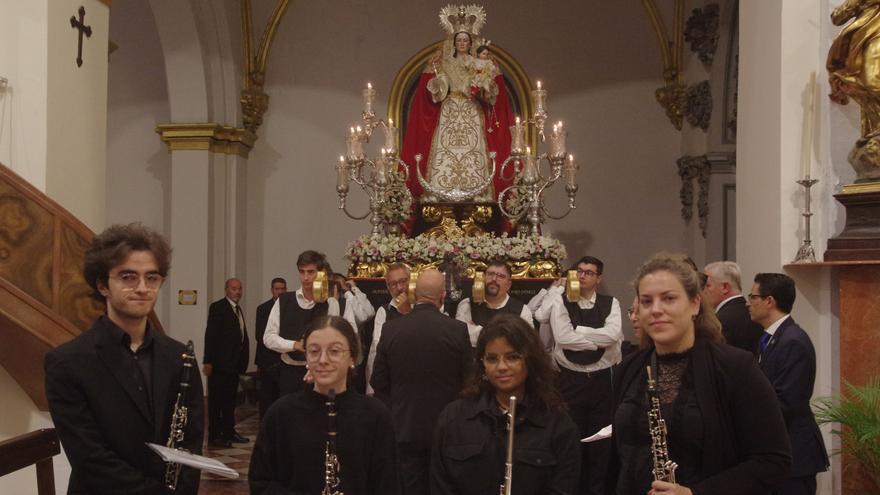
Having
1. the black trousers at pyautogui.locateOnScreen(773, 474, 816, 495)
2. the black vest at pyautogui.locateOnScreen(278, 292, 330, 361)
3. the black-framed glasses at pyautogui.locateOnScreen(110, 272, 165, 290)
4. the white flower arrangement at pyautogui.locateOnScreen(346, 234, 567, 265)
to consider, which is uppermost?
the white flower arrangement at pyautogui.locateOnScreen(346, 234, 567, 265)

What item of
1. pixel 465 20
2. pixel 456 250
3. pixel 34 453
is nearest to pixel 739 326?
pixel 34 453

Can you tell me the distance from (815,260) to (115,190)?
Answer: 36.1 feet

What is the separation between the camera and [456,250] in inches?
381

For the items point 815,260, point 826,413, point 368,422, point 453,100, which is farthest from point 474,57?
point 368,422

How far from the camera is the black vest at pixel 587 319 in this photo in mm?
6820

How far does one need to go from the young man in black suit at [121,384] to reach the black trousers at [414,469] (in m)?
2.34

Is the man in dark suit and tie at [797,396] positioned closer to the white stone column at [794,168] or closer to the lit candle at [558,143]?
the white stone column at [794,168]

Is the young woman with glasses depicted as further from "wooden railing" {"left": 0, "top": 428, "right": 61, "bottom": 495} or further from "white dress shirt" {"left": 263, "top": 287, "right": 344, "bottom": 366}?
"white dress shirt" {"left": 263, "top": 287, "right": 344, "bottom": 366}

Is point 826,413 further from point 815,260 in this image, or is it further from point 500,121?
point 500,121

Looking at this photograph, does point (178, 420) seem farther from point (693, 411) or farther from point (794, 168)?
point (794, 168)

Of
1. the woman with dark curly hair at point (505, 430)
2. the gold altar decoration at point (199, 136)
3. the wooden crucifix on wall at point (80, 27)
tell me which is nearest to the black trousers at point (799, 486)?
the woman with dark curly hair at point (505, 430)

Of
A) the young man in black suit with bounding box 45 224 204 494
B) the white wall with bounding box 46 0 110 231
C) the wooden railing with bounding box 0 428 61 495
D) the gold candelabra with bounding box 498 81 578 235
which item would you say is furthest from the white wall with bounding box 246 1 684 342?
the young man in black suit with bounding box 45 224 204 494

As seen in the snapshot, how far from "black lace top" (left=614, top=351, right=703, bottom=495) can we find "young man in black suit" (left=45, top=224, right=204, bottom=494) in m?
1.54

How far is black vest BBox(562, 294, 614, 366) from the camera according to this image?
269 inches
